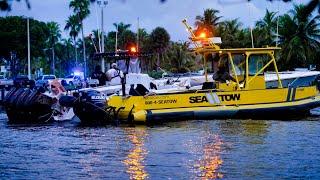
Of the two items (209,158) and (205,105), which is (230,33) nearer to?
(205,105)

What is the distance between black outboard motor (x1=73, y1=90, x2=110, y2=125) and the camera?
2139cm

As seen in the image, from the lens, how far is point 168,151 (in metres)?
14.1

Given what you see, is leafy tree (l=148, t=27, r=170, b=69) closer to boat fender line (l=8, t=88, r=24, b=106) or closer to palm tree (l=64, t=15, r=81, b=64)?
palm tree (l=64, t=15, r=81, b=64)

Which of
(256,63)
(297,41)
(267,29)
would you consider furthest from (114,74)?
(267,29)

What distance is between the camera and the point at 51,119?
2359cm

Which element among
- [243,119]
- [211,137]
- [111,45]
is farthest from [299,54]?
[111,45]

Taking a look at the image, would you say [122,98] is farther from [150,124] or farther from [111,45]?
[111,45]

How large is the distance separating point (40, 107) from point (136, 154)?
10386mm

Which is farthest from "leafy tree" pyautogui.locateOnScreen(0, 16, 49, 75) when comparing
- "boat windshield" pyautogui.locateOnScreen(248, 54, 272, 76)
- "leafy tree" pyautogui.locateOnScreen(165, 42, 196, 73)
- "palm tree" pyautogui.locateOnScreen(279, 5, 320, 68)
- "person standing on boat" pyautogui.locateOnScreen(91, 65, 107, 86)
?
"boat windshield" pyautogui.locateOnScreen(248, 54, 272, 76)

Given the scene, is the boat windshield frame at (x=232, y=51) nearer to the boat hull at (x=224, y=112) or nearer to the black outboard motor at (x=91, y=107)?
the boat hull at (x=224, y=112)

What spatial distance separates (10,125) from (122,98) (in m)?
4.37

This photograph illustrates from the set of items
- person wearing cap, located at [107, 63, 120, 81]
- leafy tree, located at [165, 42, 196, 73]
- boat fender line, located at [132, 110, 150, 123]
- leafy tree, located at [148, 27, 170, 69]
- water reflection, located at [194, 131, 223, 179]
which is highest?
leafy tree, located at [148, 27, 170, 69]

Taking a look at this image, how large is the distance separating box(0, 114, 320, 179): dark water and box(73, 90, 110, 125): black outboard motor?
1135 millimetres

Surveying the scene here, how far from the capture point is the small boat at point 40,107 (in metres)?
23.2
